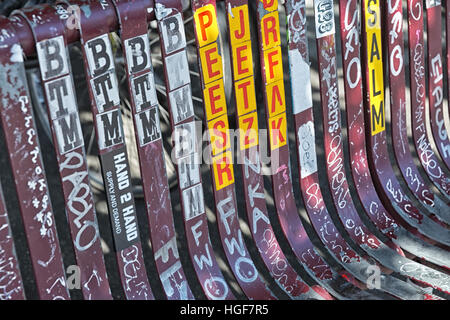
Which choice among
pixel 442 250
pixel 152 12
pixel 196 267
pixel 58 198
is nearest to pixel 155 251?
pixel 196 267

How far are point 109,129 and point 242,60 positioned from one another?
0.44m

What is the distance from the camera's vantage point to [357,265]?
2.37 meters

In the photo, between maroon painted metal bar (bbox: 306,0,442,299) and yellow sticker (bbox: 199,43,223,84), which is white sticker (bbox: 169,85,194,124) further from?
maroon painted metal bar (bbox: 306,0,442,299)

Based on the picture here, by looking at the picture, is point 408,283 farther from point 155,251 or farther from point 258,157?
point 155,251

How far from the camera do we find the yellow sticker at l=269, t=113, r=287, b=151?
227 centimetres

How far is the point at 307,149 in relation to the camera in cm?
238

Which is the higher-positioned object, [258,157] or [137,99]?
[137,99]

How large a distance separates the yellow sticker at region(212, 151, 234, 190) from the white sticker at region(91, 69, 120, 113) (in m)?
0.39

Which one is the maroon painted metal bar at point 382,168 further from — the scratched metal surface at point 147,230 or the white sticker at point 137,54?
the white sticker at point 137,54

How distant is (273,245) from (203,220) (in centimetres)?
27

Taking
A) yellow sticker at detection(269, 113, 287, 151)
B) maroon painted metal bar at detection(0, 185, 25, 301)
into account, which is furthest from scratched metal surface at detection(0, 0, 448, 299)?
maroon painted metal bar at detection(0, 185, 25, 301)

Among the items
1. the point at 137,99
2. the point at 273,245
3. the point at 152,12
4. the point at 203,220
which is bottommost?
the point at 273,245

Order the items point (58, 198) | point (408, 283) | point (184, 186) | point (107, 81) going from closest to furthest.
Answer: point (107, 81) → point (184, 186) → point (408, 283) → point (58, 198)

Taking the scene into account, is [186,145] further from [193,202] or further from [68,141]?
[68,141]
